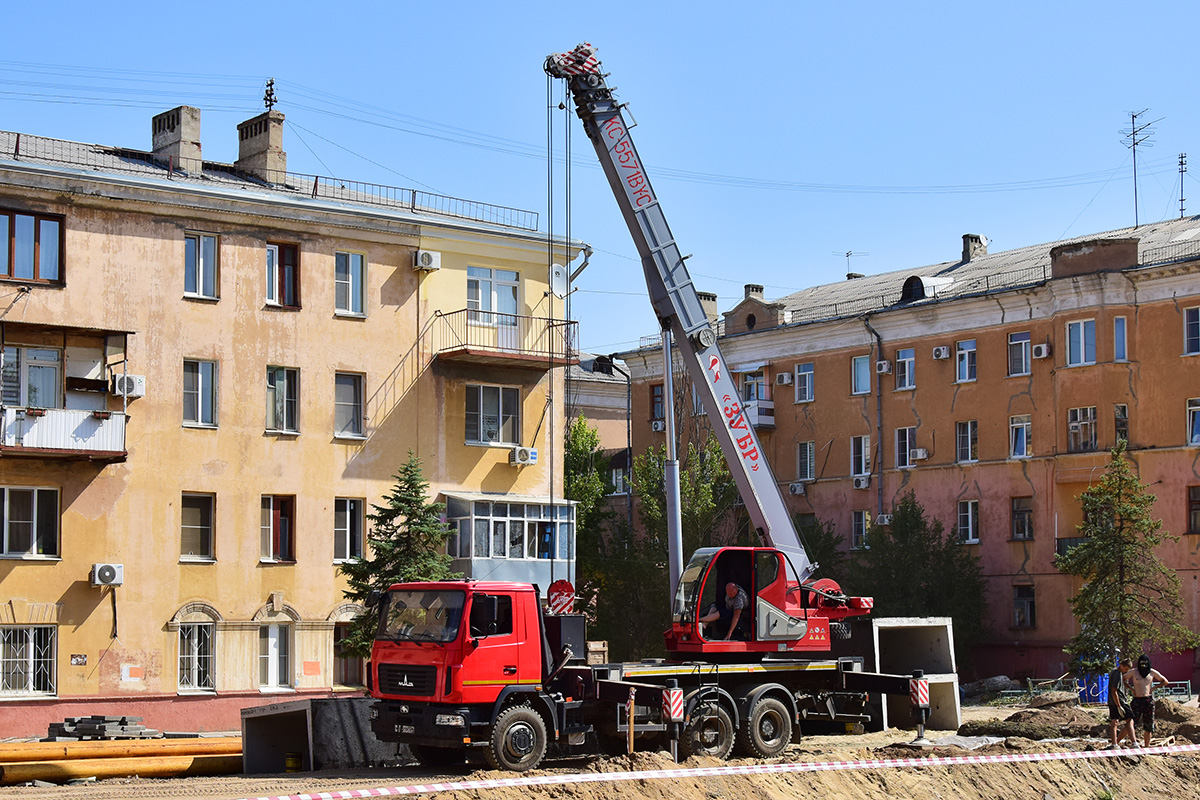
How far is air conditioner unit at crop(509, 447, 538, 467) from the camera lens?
39.7 m

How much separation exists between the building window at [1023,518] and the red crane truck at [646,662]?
25.1m

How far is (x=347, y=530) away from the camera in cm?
3759

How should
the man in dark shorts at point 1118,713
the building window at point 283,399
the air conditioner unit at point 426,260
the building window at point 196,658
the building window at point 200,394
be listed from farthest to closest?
1. the air conditioner unit at point 426,260
2. the building window at point 283,399
3. the building window at point 200,394
4. the building window at point 196,658
5. the man in dark shorts at point 1118,713

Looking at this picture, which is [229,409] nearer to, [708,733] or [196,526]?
[196,526]

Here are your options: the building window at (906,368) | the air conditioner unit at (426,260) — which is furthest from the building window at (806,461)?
the air conditioner unit at (426,260)

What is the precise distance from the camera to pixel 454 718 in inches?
798

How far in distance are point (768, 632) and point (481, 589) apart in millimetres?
5372

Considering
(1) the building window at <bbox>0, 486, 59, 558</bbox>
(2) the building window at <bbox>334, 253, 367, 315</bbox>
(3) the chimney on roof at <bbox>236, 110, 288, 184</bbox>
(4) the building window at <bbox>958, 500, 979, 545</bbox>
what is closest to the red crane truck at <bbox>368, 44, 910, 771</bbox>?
(2) the building window at <bbox>334, 253, 367, 315</bbox>

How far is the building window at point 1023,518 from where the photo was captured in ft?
161

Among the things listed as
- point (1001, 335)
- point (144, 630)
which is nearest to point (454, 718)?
point (144, 630)

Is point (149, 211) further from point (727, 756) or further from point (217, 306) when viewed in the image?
point (727, 756)

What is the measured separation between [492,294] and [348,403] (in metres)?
4.92

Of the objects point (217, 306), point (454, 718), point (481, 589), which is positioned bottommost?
point (454, 718)

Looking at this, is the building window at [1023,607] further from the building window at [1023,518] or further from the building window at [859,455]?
the building window at [859,455]
